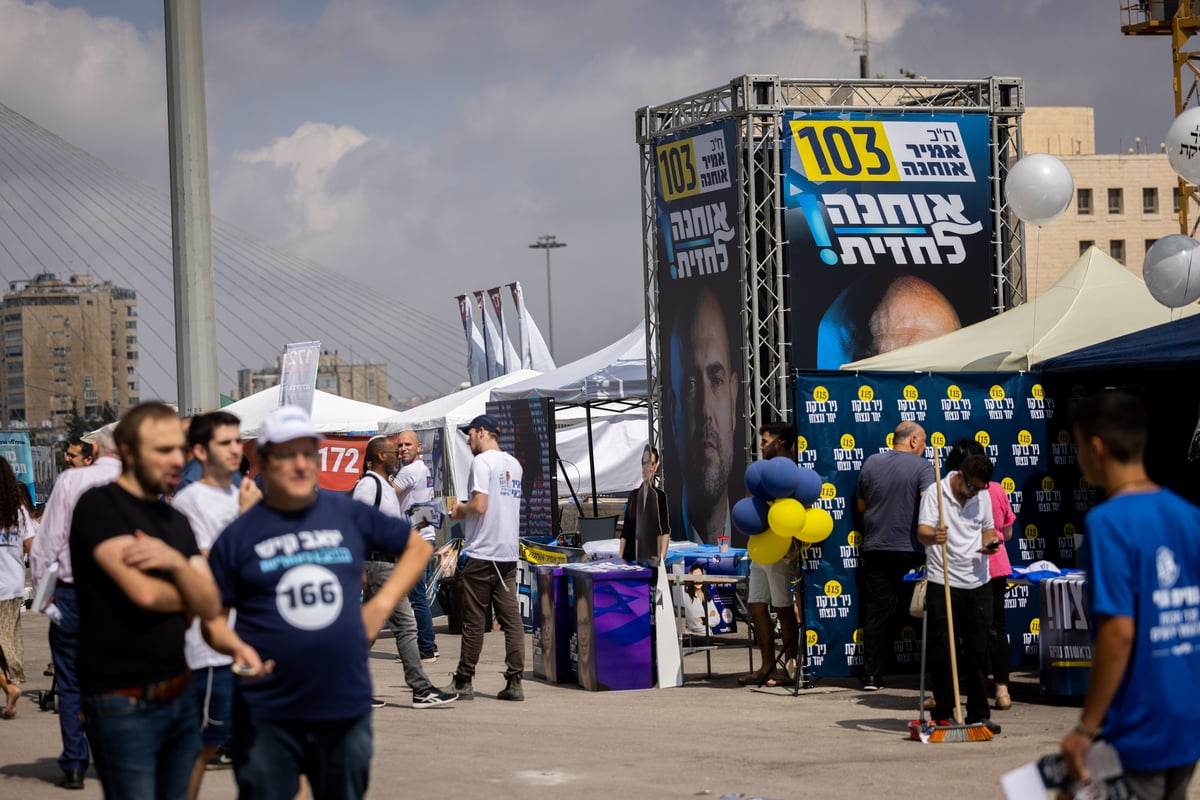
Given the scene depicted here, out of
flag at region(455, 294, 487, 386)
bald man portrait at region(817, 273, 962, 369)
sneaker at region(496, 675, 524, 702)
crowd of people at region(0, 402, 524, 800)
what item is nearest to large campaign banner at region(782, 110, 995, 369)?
bald man portrait at region(817, 273, 962, 369)

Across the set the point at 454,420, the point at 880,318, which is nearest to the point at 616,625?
the point at 880,318

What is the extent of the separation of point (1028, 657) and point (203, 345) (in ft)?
22.4

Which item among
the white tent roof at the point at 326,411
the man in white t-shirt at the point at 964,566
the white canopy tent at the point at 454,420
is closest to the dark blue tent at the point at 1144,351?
the man in white t-shirt at the point at 964,566

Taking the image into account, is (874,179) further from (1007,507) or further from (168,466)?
(168,466)

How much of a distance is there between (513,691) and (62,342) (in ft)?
286

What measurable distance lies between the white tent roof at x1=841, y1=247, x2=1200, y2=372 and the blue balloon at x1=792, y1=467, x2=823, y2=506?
1.77 m

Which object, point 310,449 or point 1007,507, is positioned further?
point 1007,507

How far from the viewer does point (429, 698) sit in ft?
35.7

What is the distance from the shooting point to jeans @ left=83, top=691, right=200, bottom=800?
4539 mm

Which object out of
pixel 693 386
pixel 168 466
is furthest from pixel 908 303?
pixel 168 466

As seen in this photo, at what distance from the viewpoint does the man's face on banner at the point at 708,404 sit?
1667cm

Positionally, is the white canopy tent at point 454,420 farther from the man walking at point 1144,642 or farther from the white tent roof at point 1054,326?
the man walking at point 1144,642

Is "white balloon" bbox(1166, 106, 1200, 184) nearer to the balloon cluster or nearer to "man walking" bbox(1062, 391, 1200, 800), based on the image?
the balloon cluster

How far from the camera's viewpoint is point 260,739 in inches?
167
